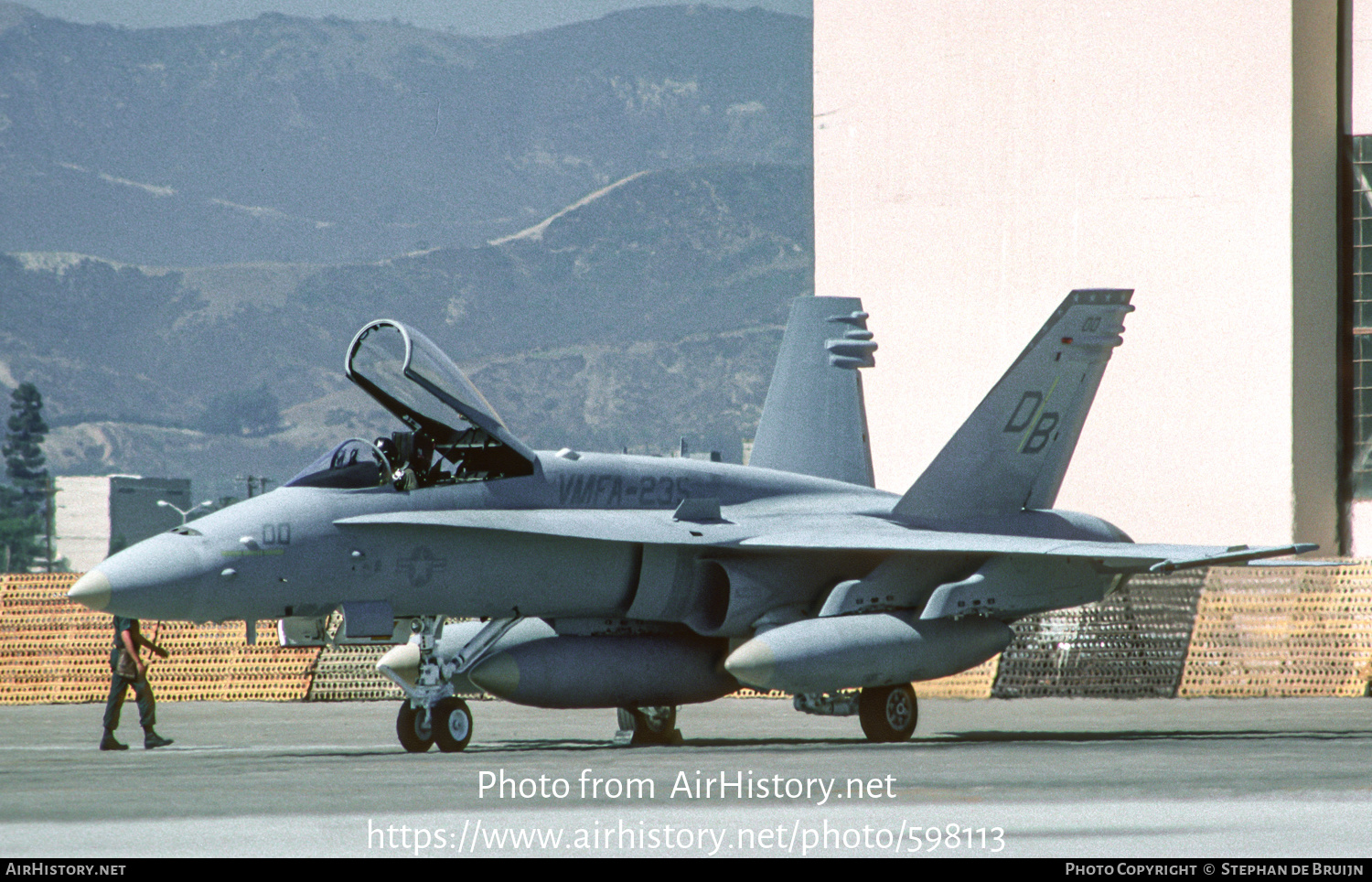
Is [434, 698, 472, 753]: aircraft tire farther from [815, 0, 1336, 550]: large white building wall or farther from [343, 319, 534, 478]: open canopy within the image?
[815, 0, 1336, 550]: large white building wall

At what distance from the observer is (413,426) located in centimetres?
1379

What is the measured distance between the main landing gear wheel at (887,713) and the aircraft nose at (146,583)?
5.39 m

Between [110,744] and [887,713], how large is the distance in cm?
644

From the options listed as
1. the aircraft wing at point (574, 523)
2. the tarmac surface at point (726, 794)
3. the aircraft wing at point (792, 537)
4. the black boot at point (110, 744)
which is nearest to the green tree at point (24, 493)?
the black boot at point (110, 744)

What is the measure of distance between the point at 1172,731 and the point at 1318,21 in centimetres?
1295

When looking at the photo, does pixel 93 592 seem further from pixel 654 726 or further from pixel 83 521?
pixel 83 521

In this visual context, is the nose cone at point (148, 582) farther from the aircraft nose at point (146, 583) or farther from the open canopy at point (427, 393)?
the open canopy at point (427, 393)

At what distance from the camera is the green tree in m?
118

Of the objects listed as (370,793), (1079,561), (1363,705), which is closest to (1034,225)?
(1363,705)

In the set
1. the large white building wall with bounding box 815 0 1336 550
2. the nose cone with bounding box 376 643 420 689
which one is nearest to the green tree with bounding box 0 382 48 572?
the large white building wall with bounding box 815 0 1336 550

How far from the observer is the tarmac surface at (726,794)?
7.79 meters

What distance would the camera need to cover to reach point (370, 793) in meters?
9.88

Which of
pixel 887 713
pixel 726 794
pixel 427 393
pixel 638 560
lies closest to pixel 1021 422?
pixel 887 713

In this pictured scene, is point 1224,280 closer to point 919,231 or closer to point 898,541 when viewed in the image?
point 919,231
